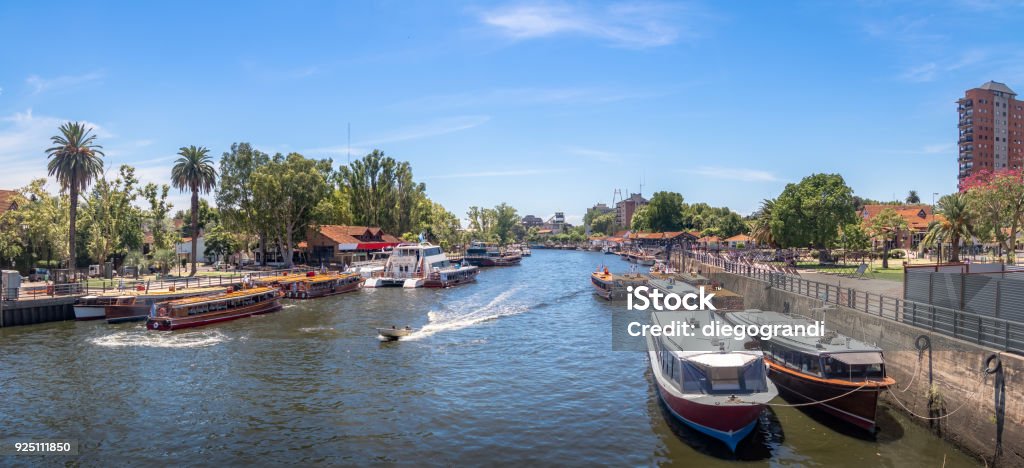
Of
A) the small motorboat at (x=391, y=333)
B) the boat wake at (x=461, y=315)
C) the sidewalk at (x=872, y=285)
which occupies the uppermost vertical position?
the sidewalk at (x=872, y=285)

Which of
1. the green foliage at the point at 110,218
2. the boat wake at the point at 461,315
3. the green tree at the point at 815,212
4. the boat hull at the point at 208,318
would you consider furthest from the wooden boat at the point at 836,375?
the green foliage at the point at 110,218

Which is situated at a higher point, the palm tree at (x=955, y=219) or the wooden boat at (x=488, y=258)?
the palm tree at (x=955, y=219)

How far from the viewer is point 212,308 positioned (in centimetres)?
4325

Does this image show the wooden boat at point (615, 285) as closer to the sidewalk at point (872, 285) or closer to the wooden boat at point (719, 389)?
the sidewalk at point (872, 285)

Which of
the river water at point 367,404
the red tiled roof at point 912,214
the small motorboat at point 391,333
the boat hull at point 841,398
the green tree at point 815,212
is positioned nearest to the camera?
the river water at point 367,404

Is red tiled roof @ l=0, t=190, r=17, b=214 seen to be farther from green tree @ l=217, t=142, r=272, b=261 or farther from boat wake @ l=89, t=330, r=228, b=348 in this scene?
boat wake @ l=89, t=330, r=228, b=348

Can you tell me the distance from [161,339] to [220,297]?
26.2ft

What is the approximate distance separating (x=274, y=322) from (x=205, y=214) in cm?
8617

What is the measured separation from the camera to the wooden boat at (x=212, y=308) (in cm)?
4019

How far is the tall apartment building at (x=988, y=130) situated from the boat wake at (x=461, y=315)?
142690 mm

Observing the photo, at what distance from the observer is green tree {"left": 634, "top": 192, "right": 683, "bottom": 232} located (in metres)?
182

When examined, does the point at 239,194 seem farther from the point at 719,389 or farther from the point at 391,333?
the point at 719,389

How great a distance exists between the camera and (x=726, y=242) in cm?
13188

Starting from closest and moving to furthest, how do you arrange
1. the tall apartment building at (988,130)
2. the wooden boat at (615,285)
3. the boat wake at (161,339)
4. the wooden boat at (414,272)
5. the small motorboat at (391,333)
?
1. the boat wake at (161,339)
2. the small motorboat at (391,333)
3. the wooden boat at (615,285)
4. the wooden boat at (414,272)
5. the tall apartment building at (988,130)
